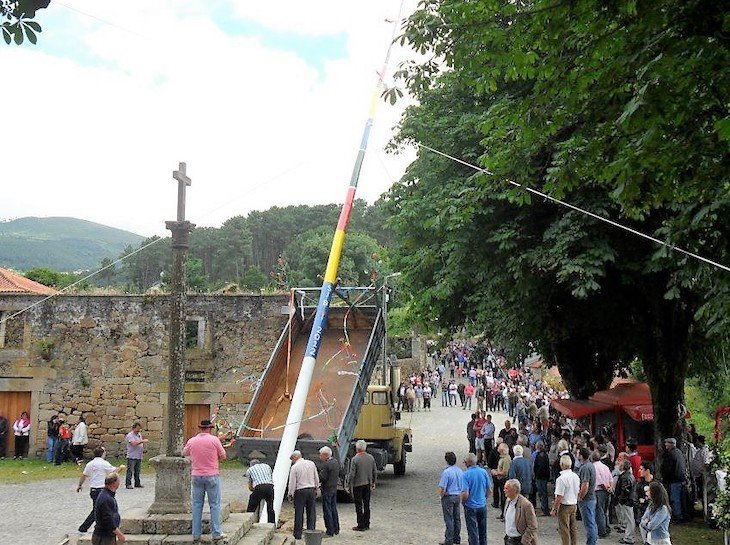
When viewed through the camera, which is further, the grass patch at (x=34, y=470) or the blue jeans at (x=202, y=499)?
the grass patch at (x=34, y=470)

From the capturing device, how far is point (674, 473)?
37.7 feet

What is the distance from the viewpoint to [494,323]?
14.2 m

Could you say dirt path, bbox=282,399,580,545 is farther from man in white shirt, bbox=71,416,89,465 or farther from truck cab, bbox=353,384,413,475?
man in white shirt, bbox=71,416,89,465

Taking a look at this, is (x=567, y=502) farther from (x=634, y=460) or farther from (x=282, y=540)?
(x=282, y=540)

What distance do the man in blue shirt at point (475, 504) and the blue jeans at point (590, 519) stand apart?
1.59 meters

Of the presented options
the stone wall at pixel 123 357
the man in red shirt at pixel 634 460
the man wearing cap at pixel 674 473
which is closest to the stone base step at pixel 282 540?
the man in red shirt at pixel 634 460

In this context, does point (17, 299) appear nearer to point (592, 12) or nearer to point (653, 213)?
point (653, 213)

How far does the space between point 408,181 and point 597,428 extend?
8460mm

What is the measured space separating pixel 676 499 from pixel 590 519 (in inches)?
109

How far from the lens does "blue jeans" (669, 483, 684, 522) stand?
11.7 meters

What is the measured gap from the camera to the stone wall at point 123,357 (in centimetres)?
1850

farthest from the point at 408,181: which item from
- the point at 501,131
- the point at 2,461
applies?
the point at 2,461

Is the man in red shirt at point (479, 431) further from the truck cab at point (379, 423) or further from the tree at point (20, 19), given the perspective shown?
the tree at point (20, 19)

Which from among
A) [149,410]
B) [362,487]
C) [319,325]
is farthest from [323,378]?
[149,410]
